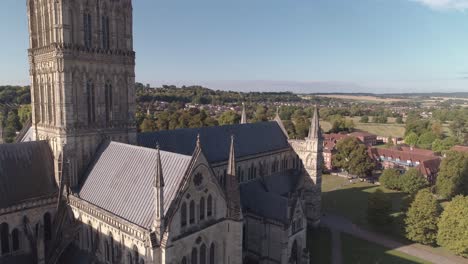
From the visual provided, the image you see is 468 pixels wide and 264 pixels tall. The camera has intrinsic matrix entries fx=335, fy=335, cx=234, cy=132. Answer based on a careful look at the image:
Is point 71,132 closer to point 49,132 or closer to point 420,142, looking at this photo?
point 49,132

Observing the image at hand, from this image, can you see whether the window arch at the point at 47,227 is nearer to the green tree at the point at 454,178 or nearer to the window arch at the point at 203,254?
the window arch at the point at 203,254

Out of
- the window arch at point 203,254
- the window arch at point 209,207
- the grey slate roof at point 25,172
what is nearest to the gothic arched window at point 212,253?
the window arch at point 203,254

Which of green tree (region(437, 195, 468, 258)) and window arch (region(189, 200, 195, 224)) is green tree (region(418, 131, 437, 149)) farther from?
window arch (region(189, 200, 195, 224))

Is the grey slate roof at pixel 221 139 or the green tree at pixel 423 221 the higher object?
the grey slate roof at pixel 221 139

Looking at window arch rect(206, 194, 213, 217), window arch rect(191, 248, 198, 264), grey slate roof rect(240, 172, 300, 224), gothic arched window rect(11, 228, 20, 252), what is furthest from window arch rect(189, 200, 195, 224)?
gothic arched window rect(11, 228, 20, 252)

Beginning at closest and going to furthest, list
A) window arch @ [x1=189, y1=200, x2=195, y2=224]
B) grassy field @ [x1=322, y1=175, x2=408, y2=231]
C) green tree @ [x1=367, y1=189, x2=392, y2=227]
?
1. window arch @ [x1=189, y1=200, x2=195, y2=224]
2. green tree @ [x1=367, y1=189, x2=392, y2=227]
3. grassy field @ [x1=322, y1=175, x2=408, y2=231]

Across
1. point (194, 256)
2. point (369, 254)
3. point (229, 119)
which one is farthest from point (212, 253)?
point (229, 119)

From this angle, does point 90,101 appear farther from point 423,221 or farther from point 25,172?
point 423,221
